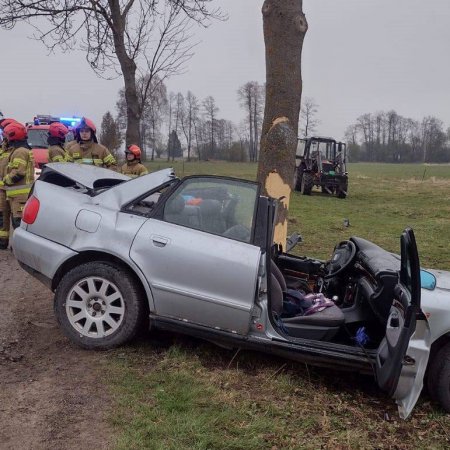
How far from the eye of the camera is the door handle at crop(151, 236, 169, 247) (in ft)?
12.2

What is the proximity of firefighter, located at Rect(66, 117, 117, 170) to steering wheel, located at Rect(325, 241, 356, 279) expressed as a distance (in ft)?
15.3

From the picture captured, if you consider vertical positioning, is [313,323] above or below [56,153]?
below

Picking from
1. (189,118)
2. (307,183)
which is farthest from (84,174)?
(189,118)

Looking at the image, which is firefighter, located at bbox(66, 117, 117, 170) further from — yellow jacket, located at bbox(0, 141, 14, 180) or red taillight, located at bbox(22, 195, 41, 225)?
red taillight, located at bbox(22, 195, 41, 225)

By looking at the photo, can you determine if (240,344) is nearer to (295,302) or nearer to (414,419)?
(295,302)

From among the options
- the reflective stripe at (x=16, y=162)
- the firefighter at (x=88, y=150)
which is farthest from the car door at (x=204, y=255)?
the firefighter at (x=88, y=150)

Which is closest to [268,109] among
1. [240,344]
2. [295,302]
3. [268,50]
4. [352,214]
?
[268,50]

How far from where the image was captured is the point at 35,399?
10.5 ft

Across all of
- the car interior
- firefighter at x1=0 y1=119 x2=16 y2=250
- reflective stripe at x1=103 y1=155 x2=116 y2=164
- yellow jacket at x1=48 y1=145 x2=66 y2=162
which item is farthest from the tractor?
the car interior

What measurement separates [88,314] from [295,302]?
158 cm

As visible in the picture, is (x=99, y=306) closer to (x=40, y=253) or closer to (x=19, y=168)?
(x=40, y=253)

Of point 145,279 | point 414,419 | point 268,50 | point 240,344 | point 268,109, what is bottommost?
point 414,419

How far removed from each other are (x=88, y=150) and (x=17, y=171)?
1.41 m

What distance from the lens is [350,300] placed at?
4.06 metres
